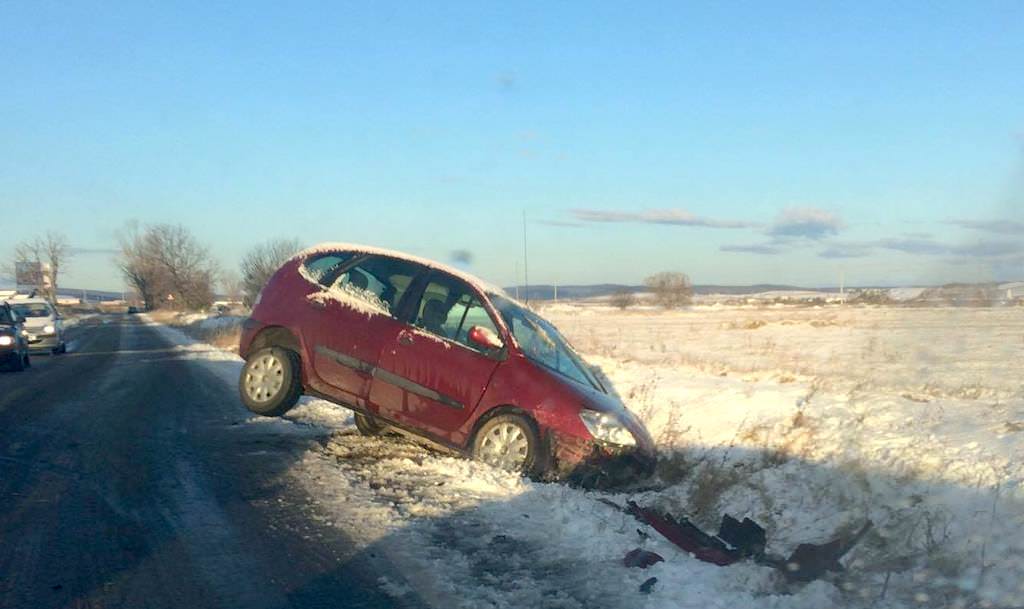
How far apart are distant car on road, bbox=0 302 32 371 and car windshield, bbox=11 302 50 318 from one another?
861 centimetres

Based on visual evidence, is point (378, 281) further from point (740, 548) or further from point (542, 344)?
point (740, 548)

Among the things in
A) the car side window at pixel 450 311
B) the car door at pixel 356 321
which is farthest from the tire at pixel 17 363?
the car side window at pixel 450 311

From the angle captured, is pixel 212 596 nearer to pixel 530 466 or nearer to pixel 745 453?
pixel 530 466

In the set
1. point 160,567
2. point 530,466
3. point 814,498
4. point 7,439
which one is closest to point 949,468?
point 814,498

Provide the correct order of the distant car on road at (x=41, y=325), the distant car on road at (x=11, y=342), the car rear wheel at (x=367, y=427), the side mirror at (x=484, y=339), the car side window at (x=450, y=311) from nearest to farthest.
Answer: the side mirror at (x=484, y=339)
the car side window at (x=450, y=311)
the car rear wheel at (x=367, y=427)
the distant car on road at (x=11, y=342)
the distant car on road at (x=41, y=325)

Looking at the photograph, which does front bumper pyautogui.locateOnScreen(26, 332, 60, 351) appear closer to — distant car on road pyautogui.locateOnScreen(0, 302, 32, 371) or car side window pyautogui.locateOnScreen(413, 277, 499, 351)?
distant car on road pyautogui.locateOnScreen(0, 302, 32, 371)

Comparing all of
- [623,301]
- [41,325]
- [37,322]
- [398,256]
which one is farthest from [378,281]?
[623,301]

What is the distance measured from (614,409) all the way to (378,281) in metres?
2.77

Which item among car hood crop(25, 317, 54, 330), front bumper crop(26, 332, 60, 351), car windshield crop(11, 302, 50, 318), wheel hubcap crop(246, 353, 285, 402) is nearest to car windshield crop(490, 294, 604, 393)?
wheel hubcap crop(246, 353, 285, 402)

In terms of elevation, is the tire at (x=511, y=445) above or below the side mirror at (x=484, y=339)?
below

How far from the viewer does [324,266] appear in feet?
30.7

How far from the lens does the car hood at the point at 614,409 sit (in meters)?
7.87

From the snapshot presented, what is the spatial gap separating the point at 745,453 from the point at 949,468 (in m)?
2.03

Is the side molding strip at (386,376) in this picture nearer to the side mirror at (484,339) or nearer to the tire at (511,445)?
the tire at (511,445)
